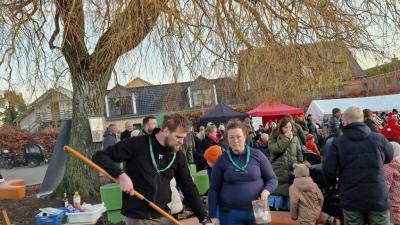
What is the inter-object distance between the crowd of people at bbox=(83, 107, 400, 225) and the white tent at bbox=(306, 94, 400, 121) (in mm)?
16029

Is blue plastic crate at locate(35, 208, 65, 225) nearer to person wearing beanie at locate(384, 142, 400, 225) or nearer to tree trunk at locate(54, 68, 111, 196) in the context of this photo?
tree trunk at locate(54, 68, 111, 196)

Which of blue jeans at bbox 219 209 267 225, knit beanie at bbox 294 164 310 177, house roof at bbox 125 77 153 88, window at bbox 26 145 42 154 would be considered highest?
house roof at bbox 125 77 153 88

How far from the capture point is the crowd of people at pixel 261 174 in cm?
339

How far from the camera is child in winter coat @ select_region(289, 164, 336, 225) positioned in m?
5.41

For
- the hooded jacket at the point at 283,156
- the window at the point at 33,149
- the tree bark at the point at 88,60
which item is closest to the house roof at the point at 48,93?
the tree bark at the point at 88,60

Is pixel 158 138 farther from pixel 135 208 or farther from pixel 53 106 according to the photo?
pixel 53 106

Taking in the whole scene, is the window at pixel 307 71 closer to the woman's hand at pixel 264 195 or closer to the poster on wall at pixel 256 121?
the woman's hand at pixel 264 195

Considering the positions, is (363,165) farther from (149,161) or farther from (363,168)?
(149,161)

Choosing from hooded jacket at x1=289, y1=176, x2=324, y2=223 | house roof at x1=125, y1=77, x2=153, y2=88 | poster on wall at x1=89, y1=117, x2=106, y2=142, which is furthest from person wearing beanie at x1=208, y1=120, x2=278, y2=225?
poster on wall at x1=89, y1=117, x2=106, y2=142

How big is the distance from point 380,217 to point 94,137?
6.15 metres

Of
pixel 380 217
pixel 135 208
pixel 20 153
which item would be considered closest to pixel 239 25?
pixel 380 217

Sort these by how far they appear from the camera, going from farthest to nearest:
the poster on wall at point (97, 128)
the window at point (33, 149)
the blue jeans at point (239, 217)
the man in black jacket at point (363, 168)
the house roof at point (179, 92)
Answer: the window at point (33, 149) → the poster on wall at point (97, 128) → the house roof at point (179, 92) → the man in black jacket at point (363, 168) → the blue jeans at point (239, 217)

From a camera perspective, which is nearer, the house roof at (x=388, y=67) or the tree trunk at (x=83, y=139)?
the house roof at (x=388, y=67)

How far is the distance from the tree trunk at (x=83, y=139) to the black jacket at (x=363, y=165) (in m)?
5.79
